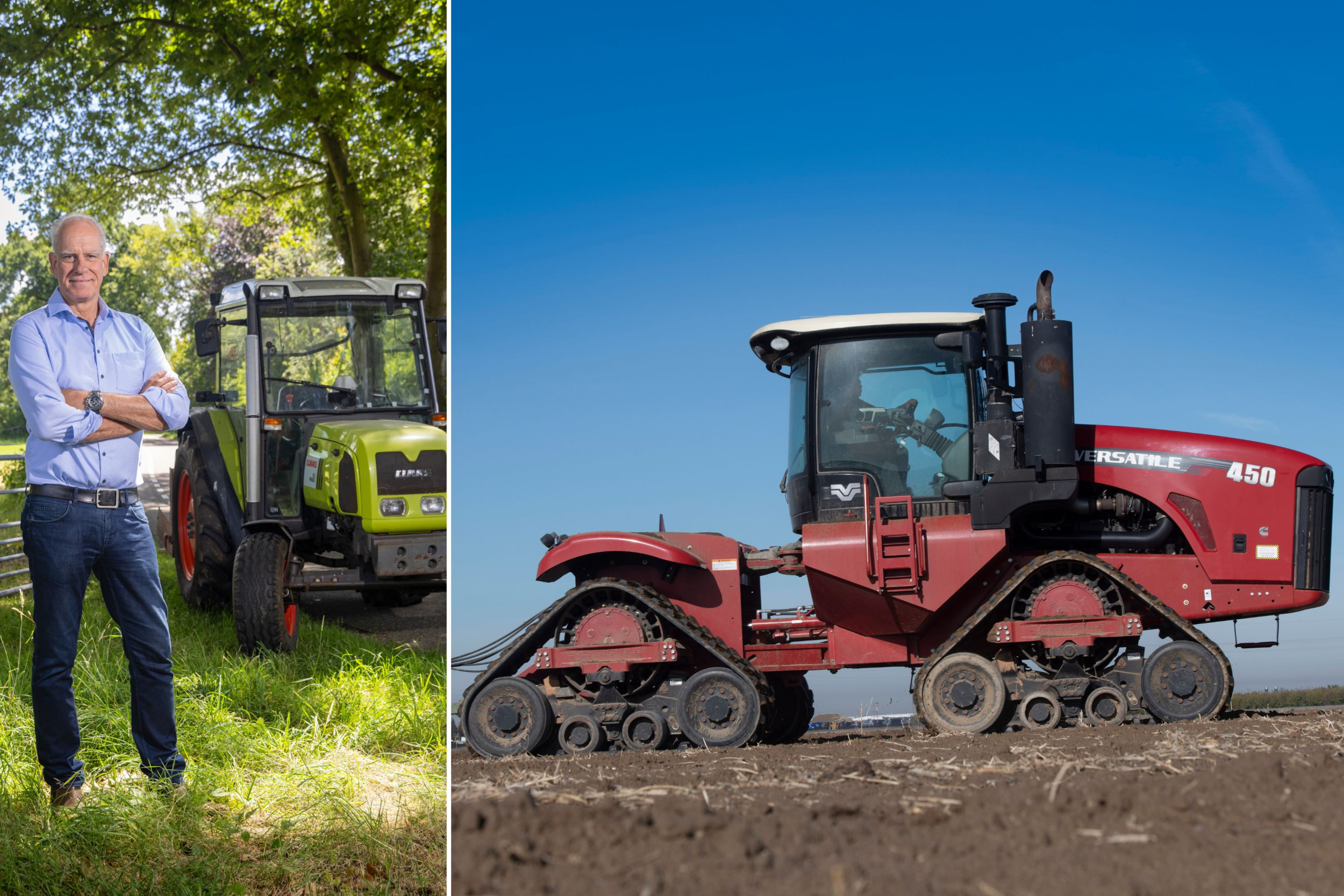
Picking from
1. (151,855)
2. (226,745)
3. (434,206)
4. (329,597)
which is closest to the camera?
(151,855)

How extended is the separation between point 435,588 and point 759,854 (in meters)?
4.81

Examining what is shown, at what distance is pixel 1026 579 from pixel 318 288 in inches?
164

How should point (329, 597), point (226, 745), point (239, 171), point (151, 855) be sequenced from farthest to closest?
point (329, 597), point (239, 171), point (226, 745), point (151, 855)

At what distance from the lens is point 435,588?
6.70m

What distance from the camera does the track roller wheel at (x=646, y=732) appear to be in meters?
5.79

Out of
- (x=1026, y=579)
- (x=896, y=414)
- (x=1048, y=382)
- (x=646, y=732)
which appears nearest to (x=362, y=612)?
(x=646, y=732)

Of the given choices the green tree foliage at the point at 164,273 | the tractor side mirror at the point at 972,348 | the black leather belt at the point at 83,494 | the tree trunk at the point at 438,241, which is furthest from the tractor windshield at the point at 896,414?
the tree trunk at the point at 438,241

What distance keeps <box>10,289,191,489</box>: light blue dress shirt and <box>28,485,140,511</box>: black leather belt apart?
0.01 metres

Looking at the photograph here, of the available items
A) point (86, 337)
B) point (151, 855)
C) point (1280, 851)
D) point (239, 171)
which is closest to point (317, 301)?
point (239, 171)

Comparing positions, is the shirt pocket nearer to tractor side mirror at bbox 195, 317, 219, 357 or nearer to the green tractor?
tractor side mirror at bbox 195, 317, 219, 357

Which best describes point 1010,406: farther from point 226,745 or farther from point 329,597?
point 329,597

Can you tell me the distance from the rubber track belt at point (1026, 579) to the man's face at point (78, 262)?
12.9ft

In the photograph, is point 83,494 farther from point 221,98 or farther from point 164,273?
point 221,98

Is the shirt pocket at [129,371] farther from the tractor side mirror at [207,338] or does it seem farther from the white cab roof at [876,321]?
the white cab roof at [876,321]
